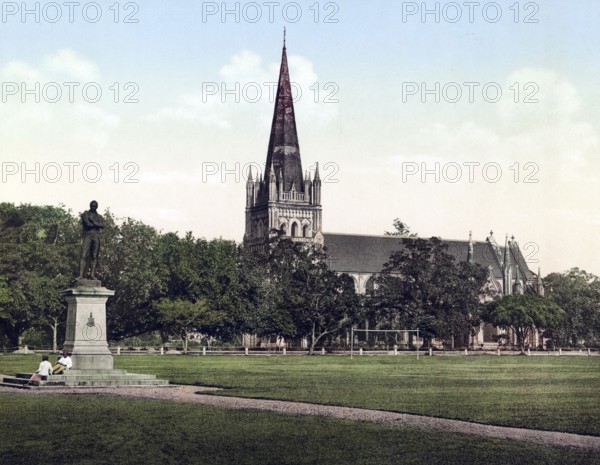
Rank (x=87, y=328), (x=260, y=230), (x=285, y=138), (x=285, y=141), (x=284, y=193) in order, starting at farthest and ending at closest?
(x=260, y=230)
(x=284, y=193)
(x=285, y=141)
(x=285, y=138)
(x=87, y=328)

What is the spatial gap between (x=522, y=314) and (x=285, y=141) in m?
45.7

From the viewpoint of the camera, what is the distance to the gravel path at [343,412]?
1727 cm

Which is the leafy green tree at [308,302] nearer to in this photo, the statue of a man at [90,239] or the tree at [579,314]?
the tree at [579,314]

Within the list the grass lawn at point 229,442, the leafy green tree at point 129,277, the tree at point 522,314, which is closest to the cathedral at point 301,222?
the tree at point 522,314

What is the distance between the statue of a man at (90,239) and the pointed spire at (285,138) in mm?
91531

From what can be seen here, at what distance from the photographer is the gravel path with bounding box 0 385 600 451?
17.3 m

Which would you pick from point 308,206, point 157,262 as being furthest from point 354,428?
point 308,206

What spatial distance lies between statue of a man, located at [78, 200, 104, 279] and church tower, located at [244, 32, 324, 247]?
9505 cm

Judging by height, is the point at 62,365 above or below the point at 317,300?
below

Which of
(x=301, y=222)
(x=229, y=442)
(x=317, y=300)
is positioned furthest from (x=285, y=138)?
(x=229, y=442)

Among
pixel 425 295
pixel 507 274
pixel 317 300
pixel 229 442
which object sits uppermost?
pixel 507 274

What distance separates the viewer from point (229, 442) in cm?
1636

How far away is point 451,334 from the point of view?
8669cm

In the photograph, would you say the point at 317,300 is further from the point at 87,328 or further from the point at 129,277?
the point at 87,328
